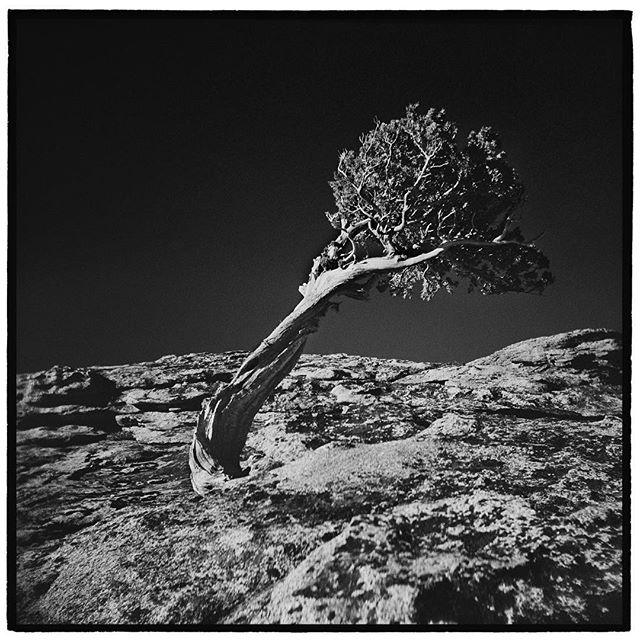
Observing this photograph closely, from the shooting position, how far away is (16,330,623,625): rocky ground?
4379 mm

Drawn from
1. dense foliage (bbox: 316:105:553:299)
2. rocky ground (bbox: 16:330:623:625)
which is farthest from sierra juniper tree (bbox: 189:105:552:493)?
rocky ground (bbox: 16:330:623:625)

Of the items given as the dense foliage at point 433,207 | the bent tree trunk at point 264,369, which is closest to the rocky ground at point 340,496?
the bent tree trunk at point 264,369

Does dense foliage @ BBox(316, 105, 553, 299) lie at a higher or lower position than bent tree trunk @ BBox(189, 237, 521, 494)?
higher

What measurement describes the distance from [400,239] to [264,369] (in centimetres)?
187

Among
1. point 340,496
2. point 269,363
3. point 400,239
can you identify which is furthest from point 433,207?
point 340,496

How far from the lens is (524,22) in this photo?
16.5ft

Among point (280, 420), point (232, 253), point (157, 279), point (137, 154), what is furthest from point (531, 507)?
point (137, 154)

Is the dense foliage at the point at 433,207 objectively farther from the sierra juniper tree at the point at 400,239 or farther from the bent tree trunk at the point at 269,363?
the bent tree trunk at the point at 269,363

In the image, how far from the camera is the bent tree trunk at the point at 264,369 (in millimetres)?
5324

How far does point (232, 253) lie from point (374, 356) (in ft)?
5.87

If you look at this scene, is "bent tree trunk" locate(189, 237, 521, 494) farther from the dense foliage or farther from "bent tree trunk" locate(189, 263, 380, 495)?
the dense foliage

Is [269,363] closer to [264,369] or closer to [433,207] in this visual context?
[264,369]

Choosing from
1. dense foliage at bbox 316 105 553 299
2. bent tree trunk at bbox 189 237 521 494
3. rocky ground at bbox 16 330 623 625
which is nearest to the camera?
rocky ground at bbox 16 330 623 625

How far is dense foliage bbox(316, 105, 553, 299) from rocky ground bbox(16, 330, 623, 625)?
87 centimetres
